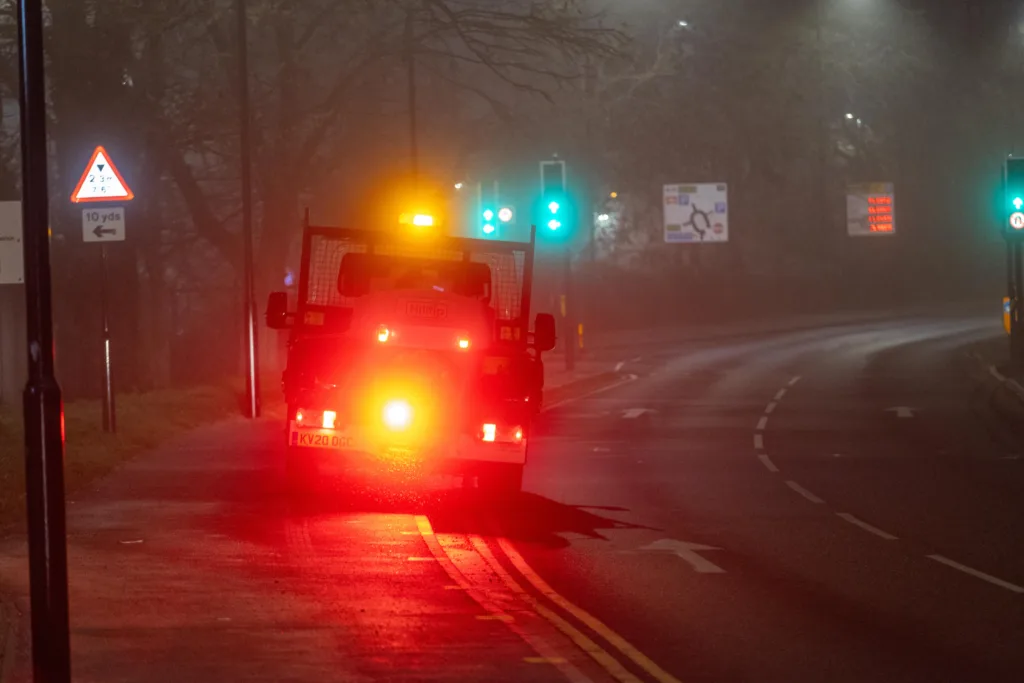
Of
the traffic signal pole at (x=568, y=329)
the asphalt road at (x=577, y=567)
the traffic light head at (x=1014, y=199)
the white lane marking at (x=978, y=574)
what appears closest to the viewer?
the asphalt road at (x=577, y=567)

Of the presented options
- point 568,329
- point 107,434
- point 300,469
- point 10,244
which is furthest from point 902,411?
point 10,244

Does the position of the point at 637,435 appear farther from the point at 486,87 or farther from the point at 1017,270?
the point at 486,87

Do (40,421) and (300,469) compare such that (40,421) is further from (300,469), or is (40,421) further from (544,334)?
(544,334)

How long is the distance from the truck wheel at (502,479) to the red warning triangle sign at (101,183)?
646cm

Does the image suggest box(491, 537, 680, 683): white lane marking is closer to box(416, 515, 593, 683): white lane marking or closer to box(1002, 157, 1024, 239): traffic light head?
box(416, 515, 593, 683): white lane marking

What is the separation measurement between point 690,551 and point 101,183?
9832 mm

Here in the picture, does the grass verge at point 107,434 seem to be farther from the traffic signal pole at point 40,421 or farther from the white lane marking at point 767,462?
the white lane marking at point 767,462

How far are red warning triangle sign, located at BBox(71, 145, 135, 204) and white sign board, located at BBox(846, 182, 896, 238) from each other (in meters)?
45.3

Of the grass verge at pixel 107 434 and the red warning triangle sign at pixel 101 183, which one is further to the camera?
the red warning triangle sign at pixel 101 183

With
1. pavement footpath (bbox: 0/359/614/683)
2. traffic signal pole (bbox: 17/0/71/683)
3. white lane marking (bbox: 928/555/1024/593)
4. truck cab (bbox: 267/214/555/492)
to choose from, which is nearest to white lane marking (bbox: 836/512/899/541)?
white lane marking (bbox: 928/555/1024/593)

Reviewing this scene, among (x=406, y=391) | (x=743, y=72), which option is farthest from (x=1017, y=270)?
(x=743, y=72)

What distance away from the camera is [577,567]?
40.6ft

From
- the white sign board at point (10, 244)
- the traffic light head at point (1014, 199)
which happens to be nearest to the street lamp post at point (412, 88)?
the traffic light head at point (1014, 199)

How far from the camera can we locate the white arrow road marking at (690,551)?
1241 cm
